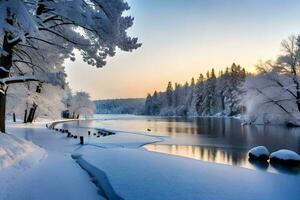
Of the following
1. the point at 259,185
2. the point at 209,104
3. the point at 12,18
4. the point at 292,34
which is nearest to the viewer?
the point at 12,18

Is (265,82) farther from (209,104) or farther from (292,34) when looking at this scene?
(209,104)

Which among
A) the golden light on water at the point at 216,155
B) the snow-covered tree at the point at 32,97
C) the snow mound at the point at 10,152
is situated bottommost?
Result: the golden light on water at the point at 216,155

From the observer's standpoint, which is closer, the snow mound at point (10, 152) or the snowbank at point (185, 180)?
the snow mound at point (10, 152)

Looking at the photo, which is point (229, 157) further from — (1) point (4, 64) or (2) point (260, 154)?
(1) point (4, 64)

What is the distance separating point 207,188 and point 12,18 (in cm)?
799

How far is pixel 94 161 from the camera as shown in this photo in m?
16.8

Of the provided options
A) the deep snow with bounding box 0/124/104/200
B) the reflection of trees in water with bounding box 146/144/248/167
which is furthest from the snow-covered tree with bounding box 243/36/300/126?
the deep snow with bounding box 0/124/104/200

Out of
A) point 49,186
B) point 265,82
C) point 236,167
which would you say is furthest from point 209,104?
point 49,186

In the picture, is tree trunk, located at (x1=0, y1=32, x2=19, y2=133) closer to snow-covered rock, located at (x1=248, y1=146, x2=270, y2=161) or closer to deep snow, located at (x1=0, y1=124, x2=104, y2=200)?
deep snow, located at (x1=0, y1=124, x2=104, y2=200)

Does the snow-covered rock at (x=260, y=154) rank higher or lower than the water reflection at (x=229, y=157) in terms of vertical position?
higher

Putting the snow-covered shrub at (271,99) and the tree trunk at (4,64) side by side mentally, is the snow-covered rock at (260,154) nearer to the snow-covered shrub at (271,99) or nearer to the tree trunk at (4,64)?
the snow-covered shrub at (271,99)

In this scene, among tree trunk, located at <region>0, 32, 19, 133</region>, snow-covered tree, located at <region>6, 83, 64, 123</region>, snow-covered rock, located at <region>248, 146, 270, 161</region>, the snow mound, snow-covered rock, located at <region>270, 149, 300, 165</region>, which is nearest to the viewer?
the snow mound

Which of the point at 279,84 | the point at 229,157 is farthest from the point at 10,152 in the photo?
the point at 279,84

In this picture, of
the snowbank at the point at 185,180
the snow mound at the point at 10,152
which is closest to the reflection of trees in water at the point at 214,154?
the snowbank at the point at 185,180
